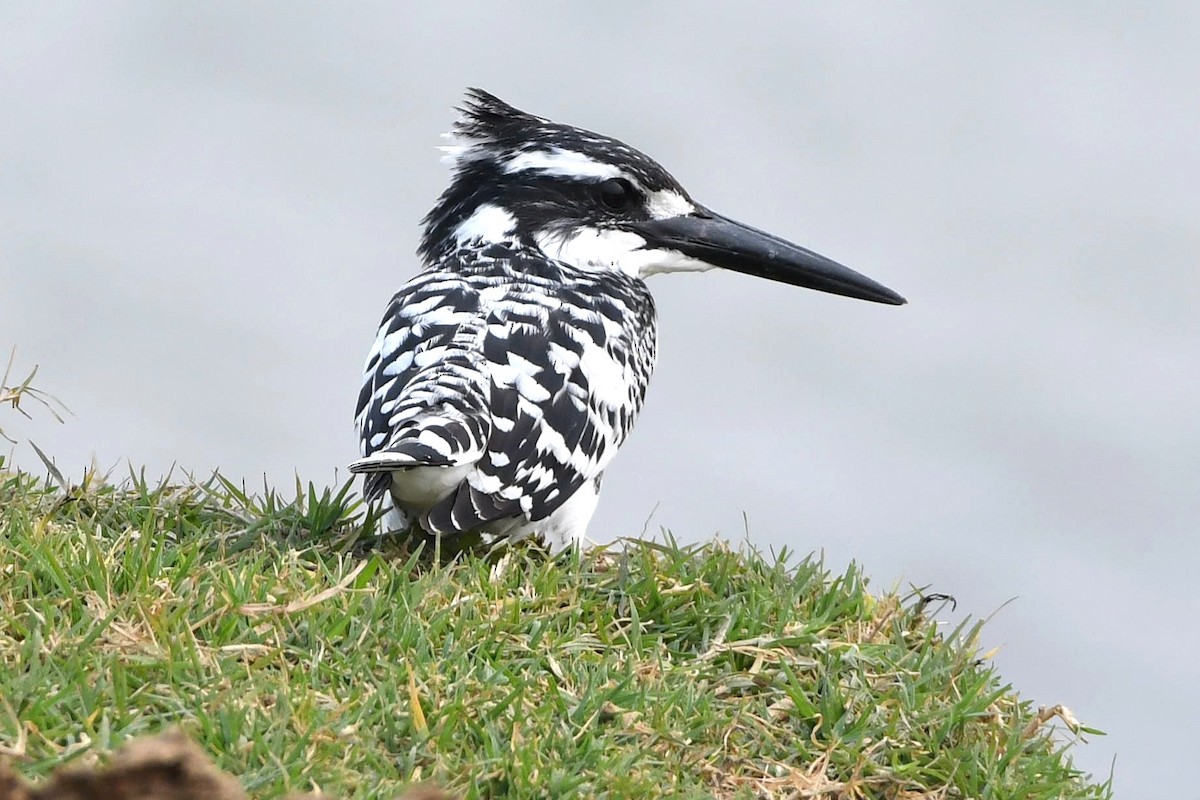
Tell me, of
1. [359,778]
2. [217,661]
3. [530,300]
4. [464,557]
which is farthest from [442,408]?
[359,778]

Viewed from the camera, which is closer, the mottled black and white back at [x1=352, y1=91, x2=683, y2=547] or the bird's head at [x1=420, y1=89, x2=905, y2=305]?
the mottled black and white back at [x1=352, y1=91, x2=683, y2=547]

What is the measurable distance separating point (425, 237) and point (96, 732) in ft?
11.0

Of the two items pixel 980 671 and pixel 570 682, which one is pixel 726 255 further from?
pixel 570 682

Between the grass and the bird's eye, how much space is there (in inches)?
64.0

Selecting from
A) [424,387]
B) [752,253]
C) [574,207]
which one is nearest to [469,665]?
[424,387]

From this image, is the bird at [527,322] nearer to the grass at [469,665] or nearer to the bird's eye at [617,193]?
the bird's eye at [617,193]

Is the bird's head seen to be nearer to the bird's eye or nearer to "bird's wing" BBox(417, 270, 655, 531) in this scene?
the bird's eye

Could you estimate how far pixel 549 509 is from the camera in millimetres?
4617

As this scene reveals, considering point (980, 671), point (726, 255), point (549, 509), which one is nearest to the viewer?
point (980, 671)

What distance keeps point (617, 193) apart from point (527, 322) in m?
0.99

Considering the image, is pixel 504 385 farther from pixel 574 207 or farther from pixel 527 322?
pixel 574 207

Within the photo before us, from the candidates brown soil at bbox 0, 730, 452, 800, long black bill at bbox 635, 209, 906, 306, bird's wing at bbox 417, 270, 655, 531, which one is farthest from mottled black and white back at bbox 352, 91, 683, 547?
brown soil at bbox 0, 730, 452, 800

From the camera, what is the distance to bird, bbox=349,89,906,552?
173 inches

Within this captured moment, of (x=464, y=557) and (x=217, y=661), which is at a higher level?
(x=464, y=557)
